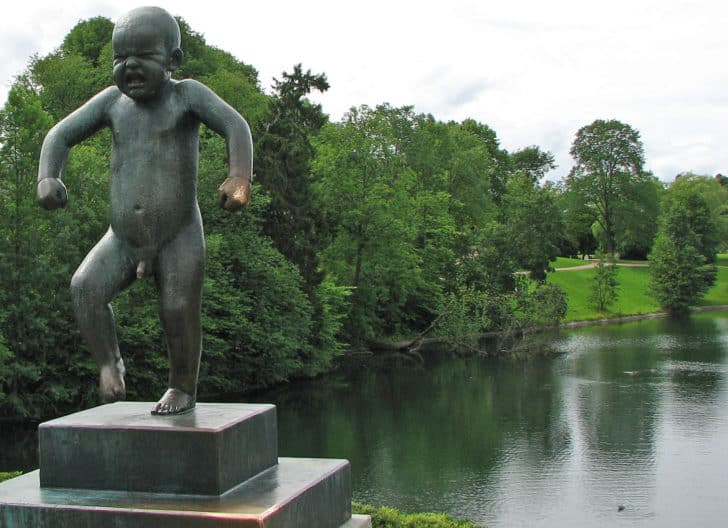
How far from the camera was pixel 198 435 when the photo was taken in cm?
487

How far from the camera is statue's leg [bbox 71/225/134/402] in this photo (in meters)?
5.28

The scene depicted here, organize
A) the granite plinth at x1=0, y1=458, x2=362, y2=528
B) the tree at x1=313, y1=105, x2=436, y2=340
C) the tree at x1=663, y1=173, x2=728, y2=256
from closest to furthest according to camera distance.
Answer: the granite plinth at x1=0, y1=458, x2=362, y2=528 → the tree at x1=313, y1=105, x2=436, y2=340 → the tree at x1=663, y1=173, x2=728, y2=256

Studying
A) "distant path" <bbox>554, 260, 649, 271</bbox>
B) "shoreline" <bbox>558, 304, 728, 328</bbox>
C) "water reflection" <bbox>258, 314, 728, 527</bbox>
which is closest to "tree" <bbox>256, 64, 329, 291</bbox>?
"water reflection" <bbox>258, 314, 728, 527</bbox>

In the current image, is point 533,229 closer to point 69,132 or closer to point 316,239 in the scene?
point 316,239

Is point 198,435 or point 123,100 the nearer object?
point 198,435

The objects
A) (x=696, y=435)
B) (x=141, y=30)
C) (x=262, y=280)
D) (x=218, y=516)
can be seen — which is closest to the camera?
(x=218, y=516)

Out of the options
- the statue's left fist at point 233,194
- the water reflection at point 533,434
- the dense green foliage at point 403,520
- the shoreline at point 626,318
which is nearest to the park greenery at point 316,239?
the shoreline at point 626,318

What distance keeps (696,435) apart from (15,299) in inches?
593

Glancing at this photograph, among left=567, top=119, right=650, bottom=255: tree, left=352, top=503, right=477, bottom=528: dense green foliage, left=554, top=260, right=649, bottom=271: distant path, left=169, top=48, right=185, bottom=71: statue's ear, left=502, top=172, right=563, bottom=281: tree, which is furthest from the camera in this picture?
left=567, top=119, right=650, bottom=255: tree

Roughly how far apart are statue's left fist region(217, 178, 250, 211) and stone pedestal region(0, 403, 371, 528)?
1292mm

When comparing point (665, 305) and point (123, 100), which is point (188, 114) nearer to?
point (123, 100)

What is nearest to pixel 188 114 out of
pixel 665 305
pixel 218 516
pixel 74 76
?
pixel 218 516

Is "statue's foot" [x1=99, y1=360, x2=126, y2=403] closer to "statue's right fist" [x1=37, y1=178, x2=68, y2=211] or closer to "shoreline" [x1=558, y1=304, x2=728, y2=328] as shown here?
"statue's right fist" [x1=37, y1=178, x2=68, y2=211]

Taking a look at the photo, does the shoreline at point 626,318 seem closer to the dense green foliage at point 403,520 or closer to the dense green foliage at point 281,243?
the dense green foliage at point 281,243
